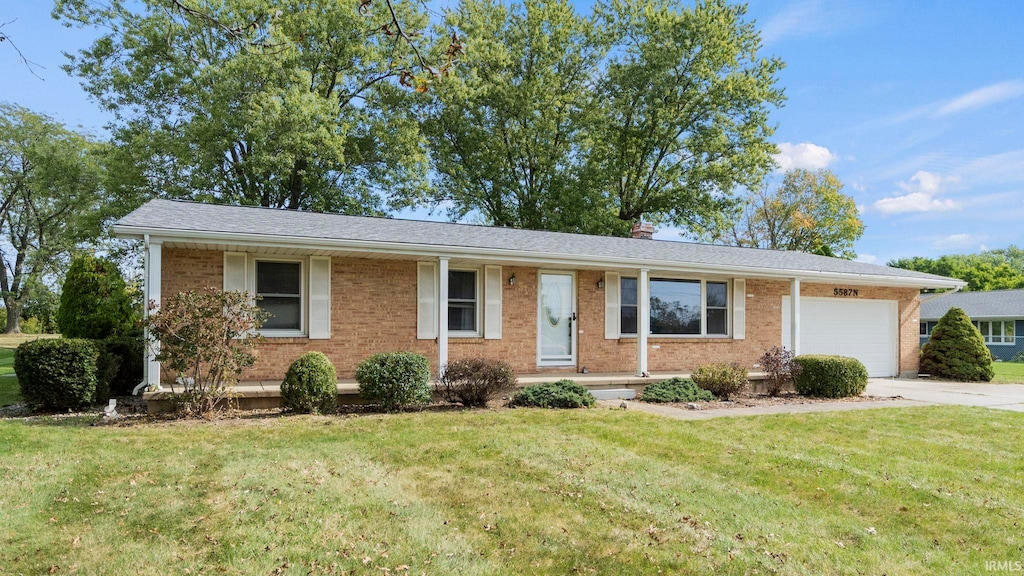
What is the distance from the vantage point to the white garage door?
15438mm

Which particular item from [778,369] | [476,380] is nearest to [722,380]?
[778,369]

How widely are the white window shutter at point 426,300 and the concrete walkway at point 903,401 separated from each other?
3465mm

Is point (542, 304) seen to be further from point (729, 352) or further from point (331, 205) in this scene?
point (331, 205)

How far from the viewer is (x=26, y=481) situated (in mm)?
5266

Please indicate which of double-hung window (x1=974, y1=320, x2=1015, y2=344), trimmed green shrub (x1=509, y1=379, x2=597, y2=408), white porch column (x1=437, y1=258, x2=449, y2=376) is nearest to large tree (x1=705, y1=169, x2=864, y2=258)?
double-hung window (x1=974, y1=320, x2=1015, y2=344)

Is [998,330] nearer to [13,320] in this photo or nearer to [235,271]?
[235,271]

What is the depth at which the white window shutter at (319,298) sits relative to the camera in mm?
10875

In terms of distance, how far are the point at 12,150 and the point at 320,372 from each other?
37304 millimetres

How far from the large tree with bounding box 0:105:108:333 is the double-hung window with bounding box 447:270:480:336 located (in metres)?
20.6

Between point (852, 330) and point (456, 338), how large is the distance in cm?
1068

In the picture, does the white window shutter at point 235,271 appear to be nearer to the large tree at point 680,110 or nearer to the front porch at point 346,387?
the front porch at point 346,387

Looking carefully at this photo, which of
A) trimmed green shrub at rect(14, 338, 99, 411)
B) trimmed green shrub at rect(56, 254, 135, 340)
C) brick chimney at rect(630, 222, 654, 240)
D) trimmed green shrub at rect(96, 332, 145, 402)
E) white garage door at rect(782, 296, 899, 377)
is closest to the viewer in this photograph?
trimmed green shrub at rect(14, 338, 99, 411)

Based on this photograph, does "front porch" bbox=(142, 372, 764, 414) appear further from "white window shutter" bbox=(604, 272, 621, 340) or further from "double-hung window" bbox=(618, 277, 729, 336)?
"double-hung window" bbox=(618, 277, 729, 336)

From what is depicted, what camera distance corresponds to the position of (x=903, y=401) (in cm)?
1140
